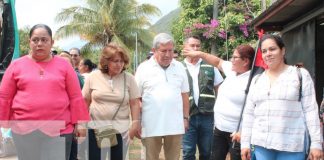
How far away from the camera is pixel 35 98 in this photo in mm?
3799

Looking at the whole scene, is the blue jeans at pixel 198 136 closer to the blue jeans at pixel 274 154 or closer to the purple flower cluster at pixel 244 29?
the blue jeans at pixel 274 154

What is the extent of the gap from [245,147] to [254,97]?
17.2 inches

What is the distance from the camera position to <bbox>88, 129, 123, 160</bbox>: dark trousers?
450cm

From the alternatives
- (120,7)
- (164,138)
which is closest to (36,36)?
(164,138)

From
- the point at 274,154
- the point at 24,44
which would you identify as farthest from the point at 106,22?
the point at 274,154

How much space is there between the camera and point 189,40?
220 inches

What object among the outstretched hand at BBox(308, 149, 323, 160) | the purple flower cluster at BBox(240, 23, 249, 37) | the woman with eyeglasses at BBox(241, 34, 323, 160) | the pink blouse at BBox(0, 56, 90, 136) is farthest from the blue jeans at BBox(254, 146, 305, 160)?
the purple flower cluster at BBox(240, 23, 249, 37)

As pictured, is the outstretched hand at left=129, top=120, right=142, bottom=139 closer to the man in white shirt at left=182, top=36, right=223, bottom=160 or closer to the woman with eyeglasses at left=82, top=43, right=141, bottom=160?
the woman with eyeglasses at left=82, top=43, right=141, bottom=160

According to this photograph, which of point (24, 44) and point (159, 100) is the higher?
point (24, 44)

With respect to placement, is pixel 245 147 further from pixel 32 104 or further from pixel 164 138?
pixel 32 104

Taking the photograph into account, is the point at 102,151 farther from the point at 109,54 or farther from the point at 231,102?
the point at 231,102

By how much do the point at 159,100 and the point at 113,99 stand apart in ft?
1.70

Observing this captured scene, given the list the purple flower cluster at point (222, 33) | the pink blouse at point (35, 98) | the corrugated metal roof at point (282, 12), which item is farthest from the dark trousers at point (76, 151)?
the purple flower cluster at point (222, 33)

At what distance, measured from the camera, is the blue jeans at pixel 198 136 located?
18.1 feet
